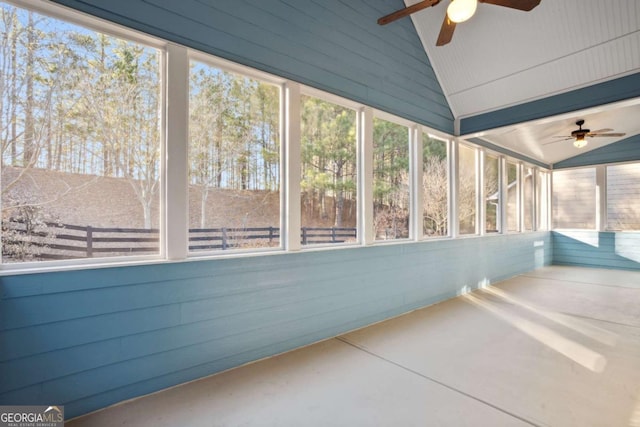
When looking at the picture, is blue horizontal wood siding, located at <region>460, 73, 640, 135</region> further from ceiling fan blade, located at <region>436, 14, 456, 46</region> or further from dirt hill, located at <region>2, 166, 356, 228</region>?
dirt hill, located at <region>2, 166, 356, 228</region>

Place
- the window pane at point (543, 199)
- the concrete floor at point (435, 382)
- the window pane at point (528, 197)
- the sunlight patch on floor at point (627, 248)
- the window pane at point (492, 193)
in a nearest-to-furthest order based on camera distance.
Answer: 1. the concrete floor at point (435, 382)
2. the window pane at point (492, 193)
3. the sunlight patch on floor at point (627, 248)
4. the window pane at point (528, 197)
5. the window pane at point (543, 199)

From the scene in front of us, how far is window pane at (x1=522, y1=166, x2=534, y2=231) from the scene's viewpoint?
7.08m

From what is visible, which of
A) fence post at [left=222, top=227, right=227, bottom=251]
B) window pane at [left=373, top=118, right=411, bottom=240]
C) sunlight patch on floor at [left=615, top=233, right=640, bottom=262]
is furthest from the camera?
sunlight patch on floor at [left=615, top=233, right=640, bottom=262]

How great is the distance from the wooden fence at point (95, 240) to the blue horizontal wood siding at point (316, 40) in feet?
4.50

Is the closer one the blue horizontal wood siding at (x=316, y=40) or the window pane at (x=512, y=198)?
the blue horizontal wood siding at (x=316, y=40)

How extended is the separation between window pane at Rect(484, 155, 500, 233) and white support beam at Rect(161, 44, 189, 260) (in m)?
5.23

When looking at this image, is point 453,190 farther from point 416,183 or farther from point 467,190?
point 416,183

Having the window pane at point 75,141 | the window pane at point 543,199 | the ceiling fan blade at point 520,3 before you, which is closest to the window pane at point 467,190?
the ceiling fan blade at point 520,3

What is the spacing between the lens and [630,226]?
6.94 meters

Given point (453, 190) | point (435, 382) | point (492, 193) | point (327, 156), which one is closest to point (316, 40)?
point (327, 156)

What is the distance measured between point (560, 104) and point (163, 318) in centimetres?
511

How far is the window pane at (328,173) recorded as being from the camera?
310cm

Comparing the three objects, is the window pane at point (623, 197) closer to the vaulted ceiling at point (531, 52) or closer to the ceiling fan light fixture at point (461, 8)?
the vaulted ceiling at point (531, 52)

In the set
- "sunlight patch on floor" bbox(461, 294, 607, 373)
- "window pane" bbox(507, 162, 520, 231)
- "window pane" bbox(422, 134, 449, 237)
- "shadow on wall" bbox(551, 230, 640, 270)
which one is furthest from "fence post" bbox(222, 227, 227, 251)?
"shadow on wall" bbox(551, 230, 640, 270)
